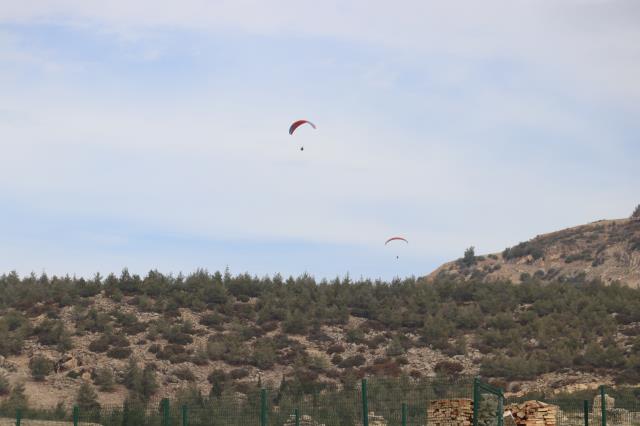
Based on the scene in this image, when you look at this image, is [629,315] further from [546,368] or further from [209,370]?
[209,370]

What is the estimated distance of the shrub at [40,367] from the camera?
53.9 metres

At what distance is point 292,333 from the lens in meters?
64.0

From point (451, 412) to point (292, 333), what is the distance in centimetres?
3204

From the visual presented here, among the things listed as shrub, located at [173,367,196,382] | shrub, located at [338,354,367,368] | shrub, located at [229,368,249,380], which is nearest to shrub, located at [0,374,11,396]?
shrub, located at [173,367,196,382]

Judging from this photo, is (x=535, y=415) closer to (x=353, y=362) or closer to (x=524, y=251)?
(x=353, y=362)

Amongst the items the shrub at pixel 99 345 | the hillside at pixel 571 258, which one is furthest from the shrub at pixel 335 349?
the hillside at pixel 571 258

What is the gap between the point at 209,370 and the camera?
189 ft

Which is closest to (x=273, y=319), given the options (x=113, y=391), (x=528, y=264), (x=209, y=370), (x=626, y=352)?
(x=209, y=370)

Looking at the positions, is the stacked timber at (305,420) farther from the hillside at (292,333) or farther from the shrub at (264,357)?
the shrub at (264,357)

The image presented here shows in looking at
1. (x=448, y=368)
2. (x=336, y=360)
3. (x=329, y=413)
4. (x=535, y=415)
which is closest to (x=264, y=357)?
(x=336, y=360)

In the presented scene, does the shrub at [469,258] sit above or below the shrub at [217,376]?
above

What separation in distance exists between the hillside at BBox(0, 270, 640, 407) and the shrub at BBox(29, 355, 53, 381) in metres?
0.07

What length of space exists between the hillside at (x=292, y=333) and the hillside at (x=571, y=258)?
27.6m

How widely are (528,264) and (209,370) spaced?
56.3 m
